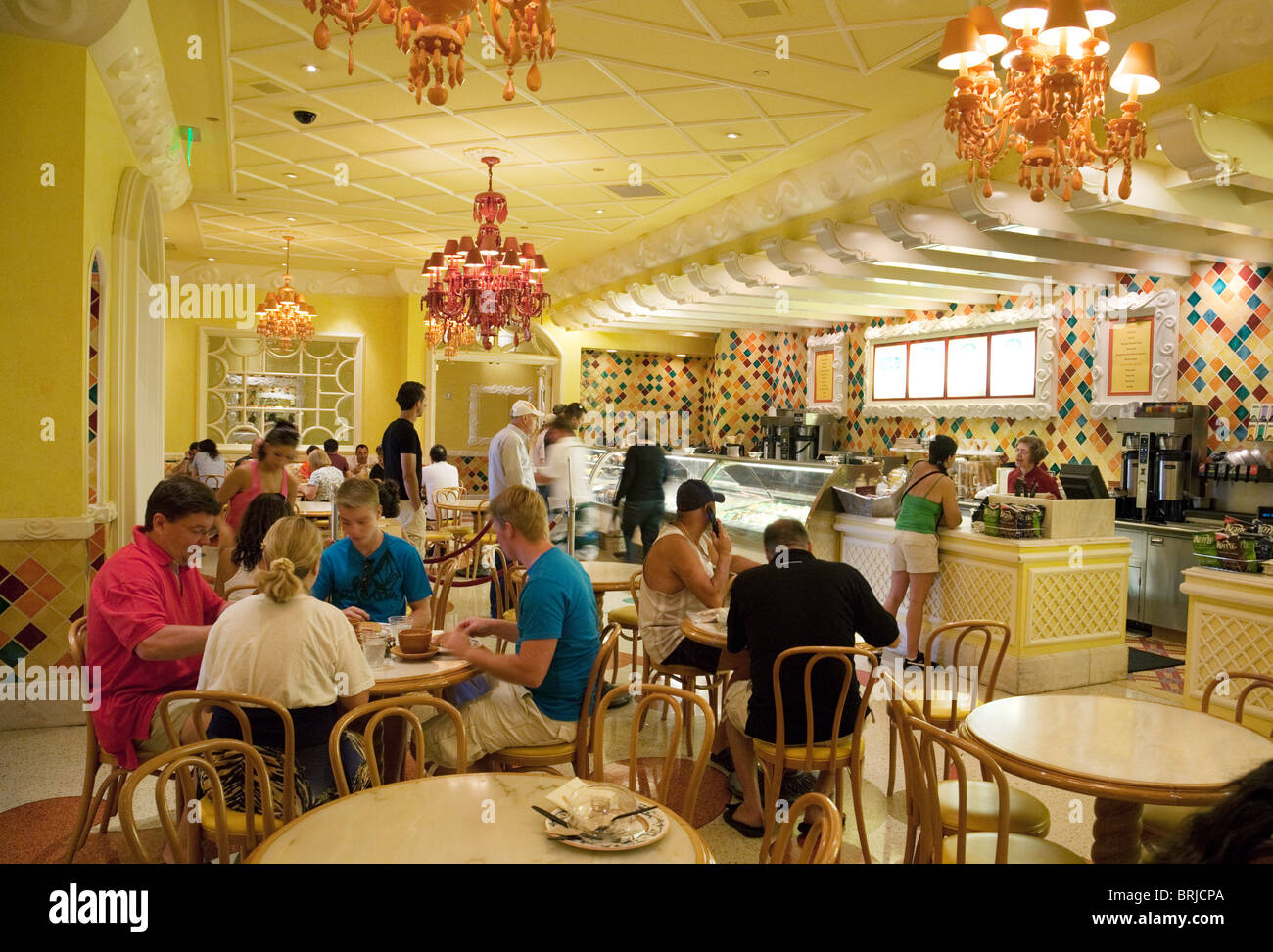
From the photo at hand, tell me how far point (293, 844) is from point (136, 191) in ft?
17.4

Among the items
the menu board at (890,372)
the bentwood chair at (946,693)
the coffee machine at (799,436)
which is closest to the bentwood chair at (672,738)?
the bentwood chair at (946,693)

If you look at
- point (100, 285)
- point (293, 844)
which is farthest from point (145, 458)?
point (293, 844)

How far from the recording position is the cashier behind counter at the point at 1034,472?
660 centimetres

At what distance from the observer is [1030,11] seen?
3203 millimetres

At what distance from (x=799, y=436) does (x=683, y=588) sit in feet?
25.6

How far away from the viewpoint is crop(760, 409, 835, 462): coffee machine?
11.8 meters

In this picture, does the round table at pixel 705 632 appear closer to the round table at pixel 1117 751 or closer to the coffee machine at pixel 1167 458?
the round table at pixel 1117 751

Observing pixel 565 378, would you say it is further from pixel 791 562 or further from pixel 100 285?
pixel 791 562

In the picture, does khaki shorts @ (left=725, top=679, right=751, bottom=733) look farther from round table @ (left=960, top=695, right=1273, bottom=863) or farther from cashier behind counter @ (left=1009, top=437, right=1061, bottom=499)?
cashier behind counter @ (left=1009, top=437, right=1061, bottom=499)

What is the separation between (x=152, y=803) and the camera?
378 centimetres

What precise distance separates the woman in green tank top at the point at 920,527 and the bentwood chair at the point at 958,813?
11.3ft

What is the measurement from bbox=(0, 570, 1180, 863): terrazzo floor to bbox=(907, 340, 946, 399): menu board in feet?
19.9

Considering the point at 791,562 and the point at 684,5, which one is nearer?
the point at 791,562

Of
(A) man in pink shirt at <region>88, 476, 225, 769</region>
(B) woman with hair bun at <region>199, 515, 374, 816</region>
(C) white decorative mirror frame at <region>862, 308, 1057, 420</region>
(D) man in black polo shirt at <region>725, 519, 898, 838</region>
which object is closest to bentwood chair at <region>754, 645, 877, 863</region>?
(D) man in black polo shirt at <region>725, 519, 898, 838</region>
